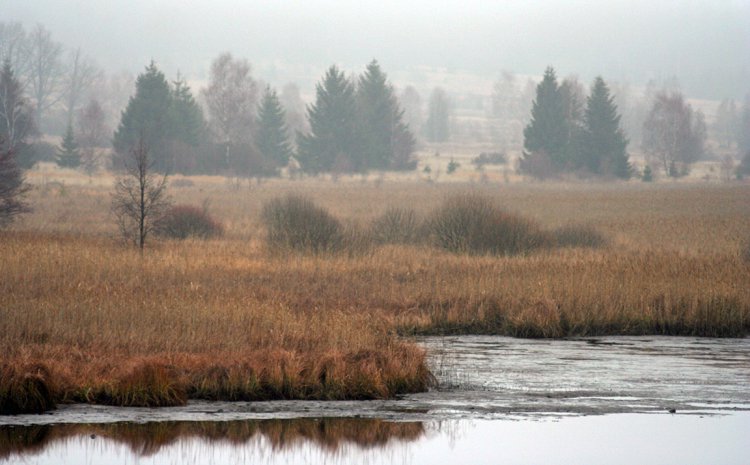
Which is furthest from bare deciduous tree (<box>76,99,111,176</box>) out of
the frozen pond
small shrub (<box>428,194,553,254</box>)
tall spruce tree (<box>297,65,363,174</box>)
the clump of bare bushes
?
the frozen pond

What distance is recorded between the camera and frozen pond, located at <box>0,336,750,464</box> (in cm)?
1319

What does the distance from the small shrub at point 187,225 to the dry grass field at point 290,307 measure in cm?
83

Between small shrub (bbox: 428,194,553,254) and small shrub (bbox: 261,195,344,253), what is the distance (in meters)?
3.16

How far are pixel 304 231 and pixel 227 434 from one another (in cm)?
1905

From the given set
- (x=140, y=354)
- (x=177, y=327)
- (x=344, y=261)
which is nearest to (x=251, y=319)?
(x=177, y=327)

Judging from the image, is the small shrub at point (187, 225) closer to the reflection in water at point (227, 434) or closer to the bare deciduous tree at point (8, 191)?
the bare deciduous tree at point (8, 191)

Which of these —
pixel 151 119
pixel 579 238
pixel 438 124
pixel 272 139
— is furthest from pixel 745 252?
pixel 438 124

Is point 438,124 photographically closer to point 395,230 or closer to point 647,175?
point 647,175

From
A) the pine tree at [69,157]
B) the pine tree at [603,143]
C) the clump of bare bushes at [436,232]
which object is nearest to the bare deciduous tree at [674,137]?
the pine tree at [603,143]

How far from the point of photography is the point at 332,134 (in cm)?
9706

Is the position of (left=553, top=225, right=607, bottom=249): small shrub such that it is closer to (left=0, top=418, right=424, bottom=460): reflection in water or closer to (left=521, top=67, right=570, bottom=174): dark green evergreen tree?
(left=0, top=418, right=424, bottom=460): reflection in water

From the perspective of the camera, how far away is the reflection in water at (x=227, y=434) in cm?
1340

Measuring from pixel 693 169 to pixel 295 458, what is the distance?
350ft

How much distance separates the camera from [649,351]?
20016 millimetres
